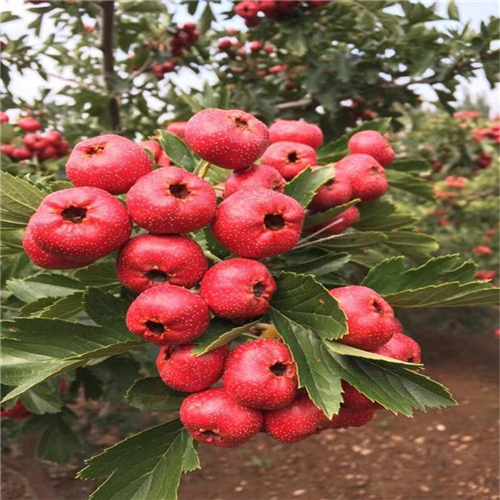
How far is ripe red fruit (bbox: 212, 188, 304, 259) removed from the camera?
3.14 ft

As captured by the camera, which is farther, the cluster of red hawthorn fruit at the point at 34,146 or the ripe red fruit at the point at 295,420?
the cluster of red hawthorn fruit at the point at 34,146

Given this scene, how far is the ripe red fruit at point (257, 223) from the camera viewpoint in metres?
0.96

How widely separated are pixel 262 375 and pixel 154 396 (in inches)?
11.0

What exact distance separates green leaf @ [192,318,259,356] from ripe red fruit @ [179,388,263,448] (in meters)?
0.09

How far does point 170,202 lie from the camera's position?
3.00ft

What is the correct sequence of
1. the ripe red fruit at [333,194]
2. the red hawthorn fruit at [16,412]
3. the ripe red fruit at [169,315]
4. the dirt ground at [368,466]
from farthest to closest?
the dirt ground at [368,466], the red hawthorn fruit at [16,412], the ripe red fruit at [333,194], the ripe red fruit at [169,315]

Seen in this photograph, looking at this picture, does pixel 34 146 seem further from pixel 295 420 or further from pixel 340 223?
pixel 295 420

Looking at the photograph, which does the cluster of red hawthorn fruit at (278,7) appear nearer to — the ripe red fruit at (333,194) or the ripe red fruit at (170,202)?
the ripe red fruit at (333,194)

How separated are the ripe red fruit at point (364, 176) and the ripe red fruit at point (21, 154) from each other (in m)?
1.64

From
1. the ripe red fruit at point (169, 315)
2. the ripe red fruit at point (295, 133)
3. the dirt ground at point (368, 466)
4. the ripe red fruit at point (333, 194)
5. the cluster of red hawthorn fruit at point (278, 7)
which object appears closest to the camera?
the ripe red fruit at point (169, 315)

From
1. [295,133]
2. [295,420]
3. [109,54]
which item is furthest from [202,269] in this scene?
[109,54]

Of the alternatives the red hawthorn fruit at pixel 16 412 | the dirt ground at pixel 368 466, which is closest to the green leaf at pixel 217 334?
the red hawthorn fruit at pixel 16 412

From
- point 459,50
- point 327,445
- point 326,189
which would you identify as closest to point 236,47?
point 459,50

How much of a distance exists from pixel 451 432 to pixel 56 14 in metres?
4.50
